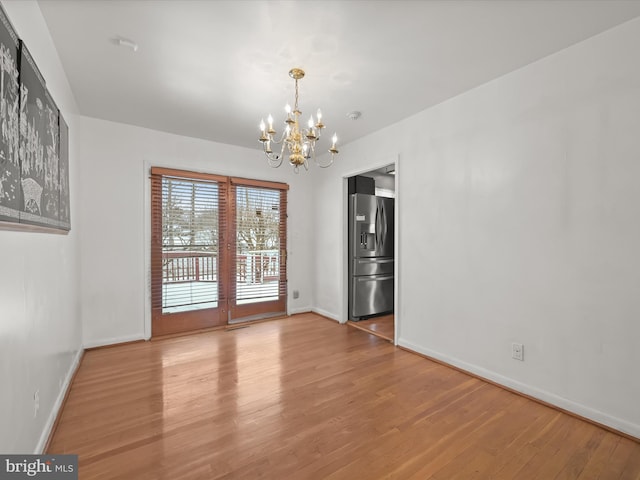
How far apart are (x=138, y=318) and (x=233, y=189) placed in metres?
2.11

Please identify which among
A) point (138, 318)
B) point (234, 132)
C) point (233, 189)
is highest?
point (234, 132)

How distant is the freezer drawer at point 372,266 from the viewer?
4.56 m

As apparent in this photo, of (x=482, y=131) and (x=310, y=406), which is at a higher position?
(x=482, y=131)

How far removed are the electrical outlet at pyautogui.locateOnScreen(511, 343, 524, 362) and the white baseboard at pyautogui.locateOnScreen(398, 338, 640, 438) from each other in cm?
20

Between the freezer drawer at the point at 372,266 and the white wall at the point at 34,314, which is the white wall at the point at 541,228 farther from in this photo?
the white wall at the point at 34,314

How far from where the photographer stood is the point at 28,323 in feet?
5.15

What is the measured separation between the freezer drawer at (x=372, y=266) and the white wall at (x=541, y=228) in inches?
49.2

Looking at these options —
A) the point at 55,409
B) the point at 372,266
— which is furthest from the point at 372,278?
the point at 55,409

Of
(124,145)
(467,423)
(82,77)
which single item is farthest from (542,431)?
(124,145)

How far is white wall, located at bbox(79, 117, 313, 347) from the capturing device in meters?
3.42

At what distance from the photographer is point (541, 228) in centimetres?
234

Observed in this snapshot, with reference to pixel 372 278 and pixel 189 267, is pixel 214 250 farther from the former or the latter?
pixel 372 278

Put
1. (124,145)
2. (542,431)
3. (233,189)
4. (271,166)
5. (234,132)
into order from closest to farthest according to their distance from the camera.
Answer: (542,431) → (124,145) → (234,132) → (233,189) → (271,166)

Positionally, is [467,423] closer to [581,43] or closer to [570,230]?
[570,230]
